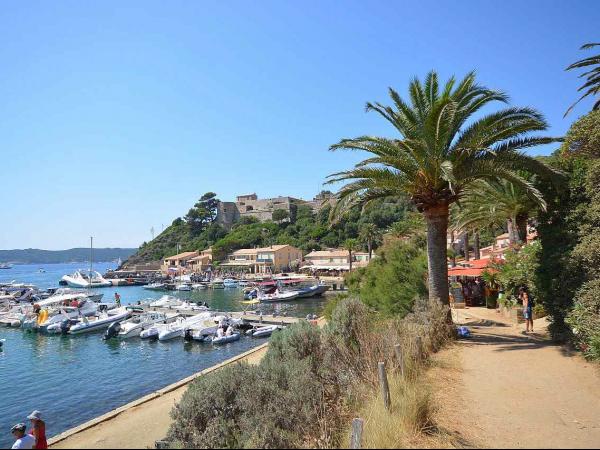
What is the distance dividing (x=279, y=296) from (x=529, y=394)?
4285 cm

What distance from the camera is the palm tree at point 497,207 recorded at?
1725cm

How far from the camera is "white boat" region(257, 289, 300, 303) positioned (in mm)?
48750

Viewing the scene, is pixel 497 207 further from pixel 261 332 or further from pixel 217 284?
pixel 217 284

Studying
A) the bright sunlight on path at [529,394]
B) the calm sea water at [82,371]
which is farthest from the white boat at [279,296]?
the bright sunlight on path at [529,394]

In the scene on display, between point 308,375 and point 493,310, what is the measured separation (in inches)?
578

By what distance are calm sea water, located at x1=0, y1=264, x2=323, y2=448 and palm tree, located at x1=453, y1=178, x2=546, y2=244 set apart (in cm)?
1456

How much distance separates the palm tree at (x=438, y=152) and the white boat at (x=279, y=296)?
3761cm

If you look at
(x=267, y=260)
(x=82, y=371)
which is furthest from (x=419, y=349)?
(x=267, y=260)

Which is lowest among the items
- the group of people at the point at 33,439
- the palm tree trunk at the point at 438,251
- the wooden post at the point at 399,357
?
the group of people at the point at 33,439

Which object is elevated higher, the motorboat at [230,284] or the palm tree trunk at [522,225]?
the palm tree trunk at [522,225]

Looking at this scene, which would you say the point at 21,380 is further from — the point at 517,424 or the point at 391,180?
the point at 517,424

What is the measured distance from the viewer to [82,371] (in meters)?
21.0

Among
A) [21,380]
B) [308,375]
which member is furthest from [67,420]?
[308,375]

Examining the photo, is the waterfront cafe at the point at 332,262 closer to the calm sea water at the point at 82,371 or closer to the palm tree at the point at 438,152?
the calm sea water at the point at 82,371
